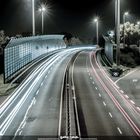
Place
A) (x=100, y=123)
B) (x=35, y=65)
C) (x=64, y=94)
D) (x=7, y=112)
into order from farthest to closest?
(x=35, y=65) → (x=64, y=94) → (x=7, y=112) → (x=100, y=123)

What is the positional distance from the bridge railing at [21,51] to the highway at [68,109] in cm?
335

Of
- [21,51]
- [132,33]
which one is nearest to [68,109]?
[21,51]

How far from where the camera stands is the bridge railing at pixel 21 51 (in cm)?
7069

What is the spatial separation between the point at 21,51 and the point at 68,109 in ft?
113

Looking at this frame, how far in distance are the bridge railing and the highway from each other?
335 cm

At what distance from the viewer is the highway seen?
3994 centimetres

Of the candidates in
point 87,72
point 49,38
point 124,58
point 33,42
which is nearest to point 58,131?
point 87,72

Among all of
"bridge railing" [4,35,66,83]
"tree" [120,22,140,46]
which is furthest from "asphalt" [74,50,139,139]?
"tree" [120,22,140,46]

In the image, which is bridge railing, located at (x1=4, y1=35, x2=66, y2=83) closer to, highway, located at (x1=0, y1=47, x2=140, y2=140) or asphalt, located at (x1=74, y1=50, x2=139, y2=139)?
highway, located at (x1=0, y1=47, x2=140, y2=140)

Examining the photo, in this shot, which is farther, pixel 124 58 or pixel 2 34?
pixel 2 34

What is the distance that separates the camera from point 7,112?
48.2 meters

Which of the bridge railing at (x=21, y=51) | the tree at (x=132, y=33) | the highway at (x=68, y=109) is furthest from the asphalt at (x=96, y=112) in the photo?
the tree at (x=132, y=33)

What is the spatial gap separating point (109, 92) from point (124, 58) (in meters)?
48.6

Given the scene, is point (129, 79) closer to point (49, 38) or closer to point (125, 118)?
point (125, 118)
